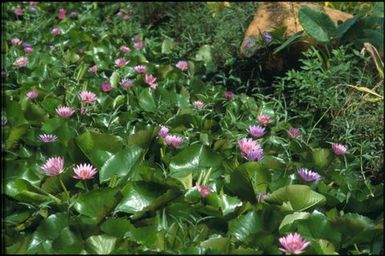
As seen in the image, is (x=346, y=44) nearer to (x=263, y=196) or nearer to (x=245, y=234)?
(x=263, y=196)

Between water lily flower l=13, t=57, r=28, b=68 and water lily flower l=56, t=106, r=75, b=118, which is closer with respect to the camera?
water lily flower l=56, t=106, r=75, b=118

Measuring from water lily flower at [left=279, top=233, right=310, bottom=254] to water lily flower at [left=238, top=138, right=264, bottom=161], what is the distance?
2.02ft

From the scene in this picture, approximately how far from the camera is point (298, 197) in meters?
2.22

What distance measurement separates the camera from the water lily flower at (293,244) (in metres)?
1.83

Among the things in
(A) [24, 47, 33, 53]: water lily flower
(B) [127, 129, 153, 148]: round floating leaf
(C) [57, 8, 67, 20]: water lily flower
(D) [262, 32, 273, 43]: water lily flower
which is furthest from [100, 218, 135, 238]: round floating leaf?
(C) [57, 8, 67, 20]: water lily flower

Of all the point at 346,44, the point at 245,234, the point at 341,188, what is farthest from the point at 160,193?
the point at 346,44

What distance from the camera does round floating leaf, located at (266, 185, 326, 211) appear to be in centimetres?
221

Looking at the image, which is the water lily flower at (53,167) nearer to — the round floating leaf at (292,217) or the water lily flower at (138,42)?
the round floating leaf at (292,217)

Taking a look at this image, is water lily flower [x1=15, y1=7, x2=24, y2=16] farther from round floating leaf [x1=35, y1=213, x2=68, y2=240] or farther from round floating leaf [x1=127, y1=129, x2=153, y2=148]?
round floating leaf [x1=35, y1=213, x2=68, y2=240]

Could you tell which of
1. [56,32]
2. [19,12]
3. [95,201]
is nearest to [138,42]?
[56,32]

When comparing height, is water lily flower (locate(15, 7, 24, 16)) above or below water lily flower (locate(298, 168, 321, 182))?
below

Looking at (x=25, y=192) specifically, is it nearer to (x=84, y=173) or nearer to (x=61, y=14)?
(x=84, y=173)

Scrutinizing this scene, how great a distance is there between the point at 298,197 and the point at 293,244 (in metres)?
0.39

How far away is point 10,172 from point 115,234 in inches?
22.0
